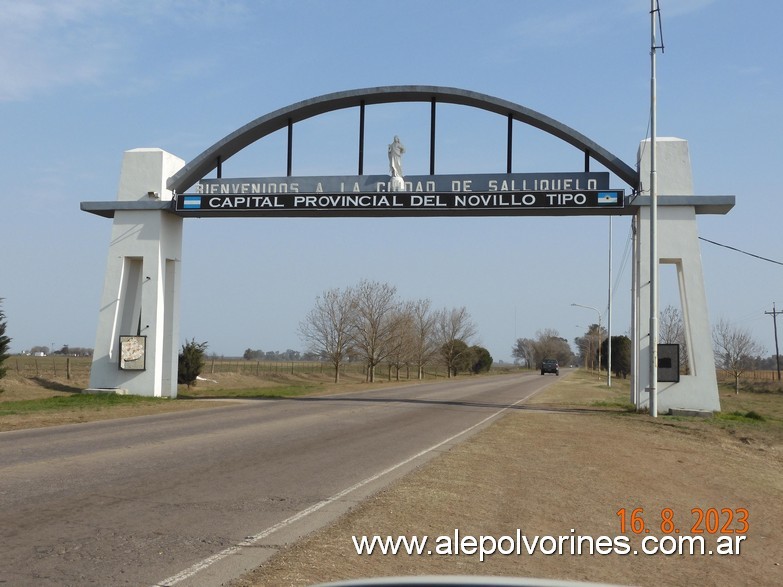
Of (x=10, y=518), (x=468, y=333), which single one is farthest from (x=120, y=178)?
(x=468, y=333)

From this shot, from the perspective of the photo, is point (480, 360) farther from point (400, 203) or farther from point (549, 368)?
point (400, 203)

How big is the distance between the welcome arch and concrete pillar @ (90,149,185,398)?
4cm

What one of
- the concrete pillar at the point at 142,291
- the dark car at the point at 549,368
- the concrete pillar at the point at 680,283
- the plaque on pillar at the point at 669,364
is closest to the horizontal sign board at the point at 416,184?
the concrete pillar at the point at 142,291

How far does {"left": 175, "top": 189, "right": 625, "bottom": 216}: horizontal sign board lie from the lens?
88.6 ft

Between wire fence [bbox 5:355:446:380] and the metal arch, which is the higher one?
the metal arch

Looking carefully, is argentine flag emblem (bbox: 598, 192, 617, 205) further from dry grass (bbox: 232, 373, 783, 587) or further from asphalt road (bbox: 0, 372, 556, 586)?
asphalt road (bbox: 0, 372, 556, 586)

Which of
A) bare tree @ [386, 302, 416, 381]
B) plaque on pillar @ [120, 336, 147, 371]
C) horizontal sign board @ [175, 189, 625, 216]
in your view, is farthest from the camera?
bare tree @ [386, 302, 416, 381]

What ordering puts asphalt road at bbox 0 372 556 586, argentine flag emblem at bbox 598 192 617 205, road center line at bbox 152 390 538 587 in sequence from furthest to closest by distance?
1. argentine flag emblem at bbox 598 192 617 205
2. asphalt road at bbox 0 372 556 586
3. road center line at bbox 152 390 538 587

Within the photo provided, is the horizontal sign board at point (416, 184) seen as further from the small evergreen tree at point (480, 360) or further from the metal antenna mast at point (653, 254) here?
the small evergreen tree at point (480, 360)

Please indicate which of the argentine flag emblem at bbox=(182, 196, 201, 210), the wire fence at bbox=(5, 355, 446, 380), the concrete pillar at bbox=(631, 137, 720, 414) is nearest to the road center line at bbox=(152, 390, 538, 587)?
the concrete pillar at bbox=(631, 137, 720, 414)

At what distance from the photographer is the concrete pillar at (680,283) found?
83.6ft

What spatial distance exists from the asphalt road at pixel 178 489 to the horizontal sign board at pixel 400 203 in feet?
32.1

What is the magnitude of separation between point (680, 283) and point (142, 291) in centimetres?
1867

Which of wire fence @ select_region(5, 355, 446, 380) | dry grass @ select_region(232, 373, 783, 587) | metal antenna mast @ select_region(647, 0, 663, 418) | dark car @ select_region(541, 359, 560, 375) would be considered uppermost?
metal antenna mast @ select_region(647, 0, 663, 418)
